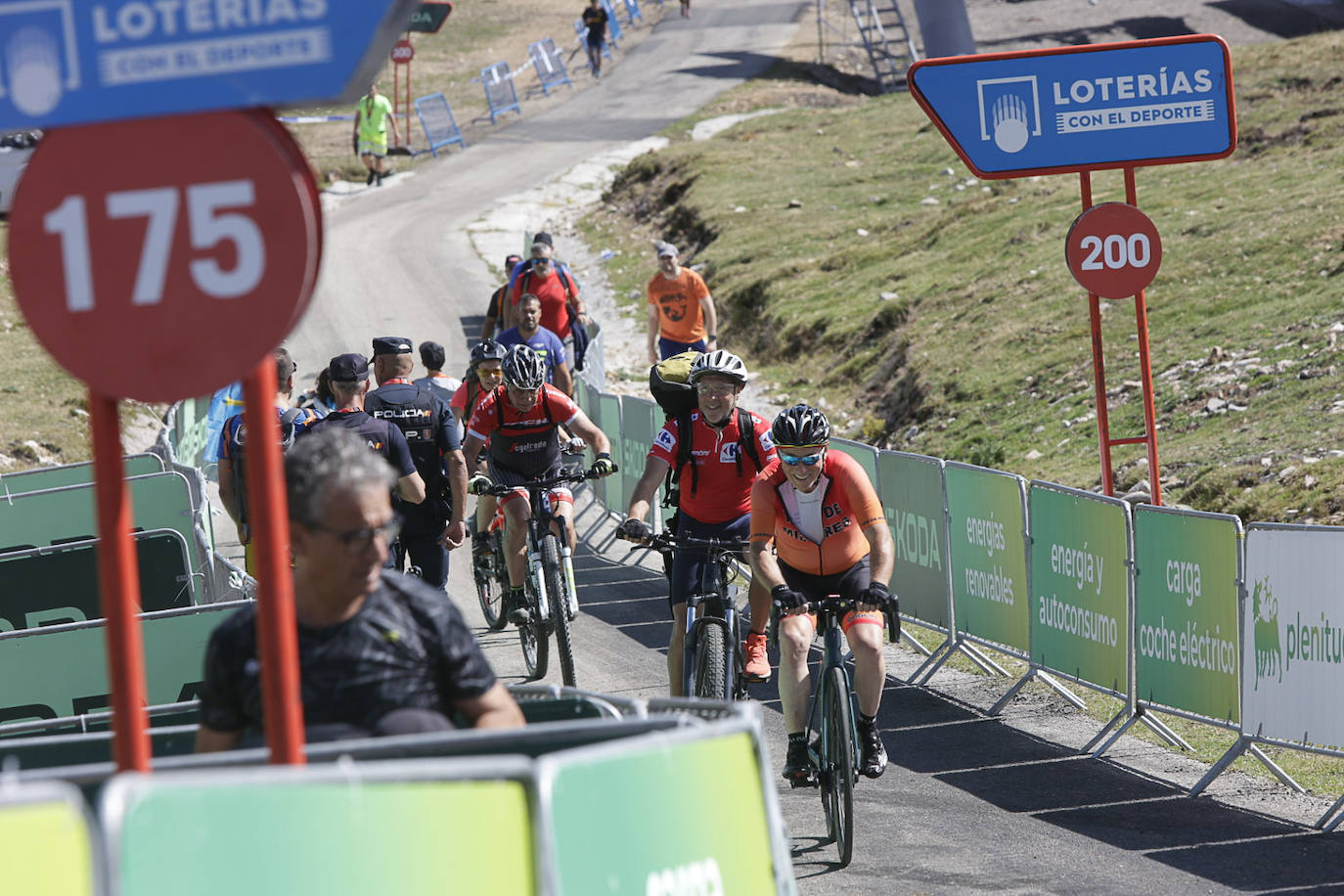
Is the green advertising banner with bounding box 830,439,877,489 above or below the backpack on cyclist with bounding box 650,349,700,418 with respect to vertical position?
below

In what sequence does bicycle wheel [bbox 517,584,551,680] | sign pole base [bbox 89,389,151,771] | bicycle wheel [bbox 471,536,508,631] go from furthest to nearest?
bicycle wheel [bbox 471,536,508,631] < bicycle wheel [bbox 517,584,551,680] < sign pole base [bbox 89,389,151,771]

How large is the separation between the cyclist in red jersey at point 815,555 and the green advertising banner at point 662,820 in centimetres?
346

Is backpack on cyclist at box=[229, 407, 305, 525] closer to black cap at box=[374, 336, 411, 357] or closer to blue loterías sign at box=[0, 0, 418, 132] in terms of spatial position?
black cap at box=[374, 336, 411, 357]

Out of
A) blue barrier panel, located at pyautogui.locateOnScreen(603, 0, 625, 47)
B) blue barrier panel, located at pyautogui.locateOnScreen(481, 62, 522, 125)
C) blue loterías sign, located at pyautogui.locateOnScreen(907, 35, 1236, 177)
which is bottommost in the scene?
blue loterías sign, located at pyautogui.locateOnScreen(907, 35, 1236, 177)

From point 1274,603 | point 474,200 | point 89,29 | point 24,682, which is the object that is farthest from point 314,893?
point 474,200

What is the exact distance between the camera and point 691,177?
1480 inches

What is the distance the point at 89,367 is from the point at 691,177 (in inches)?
1364

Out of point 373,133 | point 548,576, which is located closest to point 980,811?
point 548,576

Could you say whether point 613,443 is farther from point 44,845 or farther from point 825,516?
point 44,845

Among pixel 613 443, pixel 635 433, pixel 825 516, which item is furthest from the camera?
pixel 613 443

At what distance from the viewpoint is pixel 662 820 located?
384 centimetres

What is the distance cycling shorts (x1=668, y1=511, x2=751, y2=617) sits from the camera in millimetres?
9008

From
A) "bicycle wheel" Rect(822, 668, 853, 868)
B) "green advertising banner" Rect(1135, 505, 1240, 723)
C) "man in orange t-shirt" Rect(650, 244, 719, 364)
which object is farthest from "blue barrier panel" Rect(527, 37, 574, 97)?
"bicycle wheel" Rect(822, 668, 853, 868)

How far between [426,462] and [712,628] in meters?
2.67
